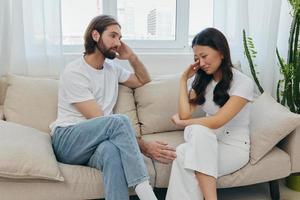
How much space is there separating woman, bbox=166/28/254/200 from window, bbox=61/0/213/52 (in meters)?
0.88

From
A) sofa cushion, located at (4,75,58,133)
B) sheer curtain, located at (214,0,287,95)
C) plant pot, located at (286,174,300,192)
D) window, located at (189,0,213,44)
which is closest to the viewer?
sofa cushion, located at (4,75,58,133)

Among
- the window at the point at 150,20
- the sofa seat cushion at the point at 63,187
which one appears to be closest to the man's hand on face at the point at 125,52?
the window at the point at 150,20

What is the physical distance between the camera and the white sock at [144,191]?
6.31ft

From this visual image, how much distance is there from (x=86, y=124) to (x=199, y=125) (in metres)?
0.62

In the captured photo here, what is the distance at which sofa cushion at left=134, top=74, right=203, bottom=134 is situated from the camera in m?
2.58

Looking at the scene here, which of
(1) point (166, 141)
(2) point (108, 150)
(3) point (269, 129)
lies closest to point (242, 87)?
(3) point (269, 129)

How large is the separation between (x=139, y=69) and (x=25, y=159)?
1038mm

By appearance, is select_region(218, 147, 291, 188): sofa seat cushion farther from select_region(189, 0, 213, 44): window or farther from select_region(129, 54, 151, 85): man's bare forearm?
select_region(189, 0, 213, 44): window

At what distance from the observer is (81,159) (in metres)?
2.10

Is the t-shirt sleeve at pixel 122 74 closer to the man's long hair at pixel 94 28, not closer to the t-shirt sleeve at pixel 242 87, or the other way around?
the man's long hair at pixel 94 28

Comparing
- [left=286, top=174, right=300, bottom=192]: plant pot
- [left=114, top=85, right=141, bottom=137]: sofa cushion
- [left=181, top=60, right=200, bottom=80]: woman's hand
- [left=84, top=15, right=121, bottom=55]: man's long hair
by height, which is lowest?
[left=286, top=174, right=300, bottom=192]: plant pot

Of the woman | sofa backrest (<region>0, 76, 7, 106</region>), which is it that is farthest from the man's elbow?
sofa backrest (<region>0, 76, 7, 106</region>)

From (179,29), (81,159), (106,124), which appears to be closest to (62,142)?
(81,159)

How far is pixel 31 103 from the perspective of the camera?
2484mm
